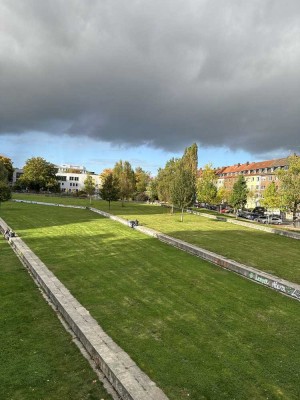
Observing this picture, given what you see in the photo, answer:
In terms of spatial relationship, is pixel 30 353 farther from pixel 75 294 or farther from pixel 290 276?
pixel 290 276

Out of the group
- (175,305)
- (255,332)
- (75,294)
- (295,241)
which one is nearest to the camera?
(255,332)

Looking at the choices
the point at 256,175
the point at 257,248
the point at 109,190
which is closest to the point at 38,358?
the point at 257,248

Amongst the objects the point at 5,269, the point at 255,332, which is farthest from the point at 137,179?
the point at 255,332

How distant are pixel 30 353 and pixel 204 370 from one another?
188 inches

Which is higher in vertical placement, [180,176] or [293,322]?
[180,176]

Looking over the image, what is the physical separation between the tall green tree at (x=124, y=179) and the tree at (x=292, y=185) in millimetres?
32783

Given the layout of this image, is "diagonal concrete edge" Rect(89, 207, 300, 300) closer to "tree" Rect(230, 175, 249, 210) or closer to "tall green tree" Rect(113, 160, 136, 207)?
"tree" Rect(230, 175, 249, 210)

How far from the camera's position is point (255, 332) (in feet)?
37.4

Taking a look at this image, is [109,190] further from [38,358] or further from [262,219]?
[38,358]

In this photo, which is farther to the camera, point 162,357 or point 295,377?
point 162,357

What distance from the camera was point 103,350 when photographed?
9227 millimetres

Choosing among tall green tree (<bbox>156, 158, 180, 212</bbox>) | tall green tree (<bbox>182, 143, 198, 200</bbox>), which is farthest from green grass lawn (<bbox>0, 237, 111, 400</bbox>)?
tall green tree (<bbox>182, 143, 198, 200</bbox>)

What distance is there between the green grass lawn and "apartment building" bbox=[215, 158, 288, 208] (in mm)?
92691

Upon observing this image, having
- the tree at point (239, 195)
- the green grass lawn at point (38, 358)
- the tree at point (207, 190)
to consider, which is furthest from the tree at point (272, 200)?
the green grass lawn at point (38, 358)
